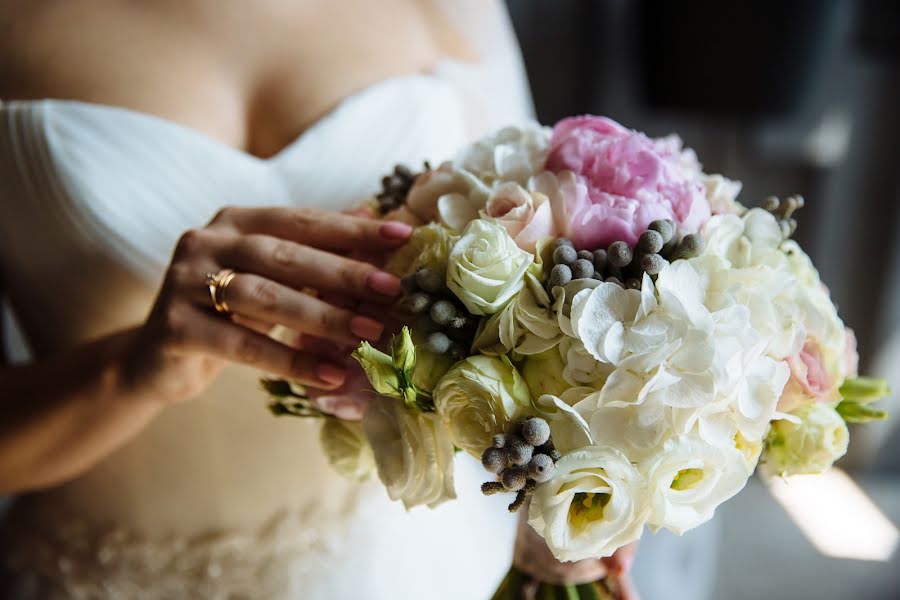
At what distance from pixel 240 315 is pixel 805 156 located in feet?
6.18

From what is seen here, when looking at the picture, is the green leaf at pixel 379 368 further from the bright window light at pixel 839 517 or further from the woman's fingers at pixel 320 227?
the bright window light at pixel 839 517

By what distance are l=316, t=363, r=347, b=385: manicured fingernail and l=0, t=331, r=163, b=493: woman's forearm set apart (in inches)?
9.0

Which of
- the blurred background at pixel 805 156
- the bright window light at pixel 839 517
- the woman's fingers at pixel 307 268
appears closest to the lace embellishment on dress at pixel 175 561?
the woman's fingers at pixel 307 268

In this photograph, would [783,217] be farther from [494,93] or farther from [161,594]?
[161,594]

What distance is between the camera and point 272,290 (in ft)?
1.97

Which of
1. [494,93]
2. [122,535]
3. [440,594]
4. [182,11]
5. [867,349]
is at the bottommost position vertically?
[867,349]

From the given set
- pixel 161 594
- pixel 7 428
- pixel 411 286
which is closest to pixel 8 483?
pixel 7 428

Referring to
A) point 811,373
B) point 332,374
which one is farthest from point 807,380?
point 332,374

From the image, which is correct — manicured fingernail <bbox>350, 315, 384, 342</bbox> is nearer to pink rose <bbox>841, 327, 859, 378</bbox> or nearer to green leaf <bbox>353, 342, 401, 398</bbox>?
green leaf <bbox>353, 342, 401, 398</bbox>

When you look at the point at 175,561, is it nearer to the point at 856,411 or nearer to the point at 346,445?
the point at 346,445

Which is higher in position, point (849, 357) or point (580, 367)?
point (580, 367)

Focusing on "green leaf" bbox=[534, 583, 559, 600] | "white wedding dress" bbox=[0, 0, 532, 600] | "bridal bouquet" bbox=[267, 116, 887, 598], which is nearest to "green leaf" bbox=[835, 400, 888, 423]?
"bridal bouquet" bbox=[267, 116, 887, 598]

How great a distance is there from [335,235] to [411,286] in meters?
0.14

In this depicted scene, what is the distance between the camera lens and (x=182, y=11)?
36.5 inches
